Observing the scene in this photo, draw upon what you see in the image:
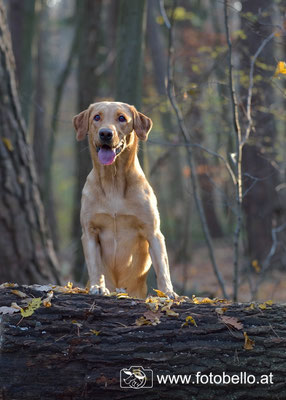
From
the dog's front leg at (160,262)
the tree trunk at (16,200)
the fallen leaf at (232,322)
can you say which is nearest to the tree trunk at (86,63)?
the tree trunk at (16,200)

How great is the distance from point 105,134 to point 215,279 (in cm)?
1015

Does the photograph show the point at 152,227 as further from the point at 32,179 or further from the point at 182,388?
the point at 32,179

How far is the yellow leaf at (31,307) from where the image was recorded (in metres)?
4.22

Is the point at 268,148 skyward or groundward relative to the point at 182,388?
skyward

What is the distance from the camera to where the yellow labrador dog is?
17.3ft

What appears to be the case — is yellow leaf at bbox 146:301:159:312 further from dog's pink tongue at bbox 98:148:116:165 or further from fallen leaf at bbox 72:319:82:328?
dog's pink tongue at bbox 98:148:116:165

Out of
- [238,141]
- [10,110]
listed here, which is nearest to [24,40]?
[10,110]

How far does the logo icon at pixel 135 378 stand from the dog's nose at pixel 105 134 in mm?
1913

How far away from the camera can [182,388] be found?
4.04 metres

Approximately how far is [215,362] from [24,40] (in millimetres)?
10418

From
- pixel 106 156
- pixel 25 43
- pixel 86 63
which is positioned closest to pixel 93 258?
pixel 106 156

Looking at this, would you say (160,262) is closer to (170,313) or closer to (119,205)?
(119,205)

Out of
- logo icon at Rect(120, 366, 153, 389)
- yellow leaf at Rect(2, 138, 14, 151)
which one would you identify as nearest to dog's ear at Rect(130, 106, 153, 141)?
logo icon at Rect(120, 366, 153, 389)

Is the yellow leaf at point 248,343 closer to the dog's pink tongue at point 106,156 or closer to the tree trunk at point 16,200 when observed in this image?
the dog's pink tongue at point 106,156
